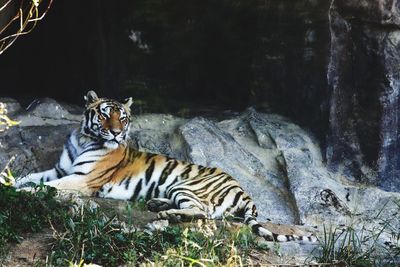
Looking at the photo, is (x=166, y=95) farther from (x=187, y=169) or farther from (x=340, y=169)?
(x=340, y=169)

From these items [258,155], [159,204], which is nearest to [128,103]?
[159,204]

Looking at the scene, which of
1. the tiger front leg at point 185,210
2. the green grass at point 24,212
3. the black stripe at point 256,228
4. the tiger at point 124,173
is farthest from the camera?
the tiger at point 124,173

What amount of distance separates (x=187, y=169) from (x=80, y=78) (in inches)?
85.0

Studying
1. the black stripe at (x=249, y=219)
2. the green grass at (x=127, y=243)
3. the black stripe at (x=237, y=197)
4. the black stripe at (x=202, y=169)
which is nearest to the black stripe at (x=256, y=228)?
the black stripe at (x=249, y=219)

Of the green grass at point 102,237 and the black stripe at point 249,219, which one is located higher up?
the green grass at point 102,237

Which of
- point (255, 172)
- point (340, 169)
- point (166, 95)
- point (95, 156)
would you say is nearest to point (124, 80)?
point (166, 95)

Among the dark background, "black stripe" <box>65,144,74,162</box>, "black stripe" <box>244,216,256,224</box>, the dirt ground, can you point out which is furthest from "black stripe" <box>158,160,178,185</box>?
the dirt ground

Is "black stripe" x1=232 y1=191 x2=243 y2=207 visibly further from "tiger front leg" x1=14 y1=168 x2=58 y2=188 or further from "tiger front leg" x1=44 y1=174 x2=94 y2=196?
"tiger front leg" x1=14 y1=168 x2=58 y2=188

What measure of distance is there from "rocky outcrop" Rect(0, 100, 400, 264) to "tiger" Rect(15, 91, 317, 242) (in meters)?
0.33

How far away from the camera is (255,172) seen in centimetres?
941

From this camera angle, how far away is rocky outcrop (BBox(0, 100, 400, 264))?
29.2 feet

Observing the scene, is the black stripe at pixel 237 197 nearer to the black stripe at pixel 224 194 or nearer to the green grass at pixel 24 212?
the black stripe at pixel 224 194

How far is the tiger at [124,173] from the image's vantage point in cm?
873

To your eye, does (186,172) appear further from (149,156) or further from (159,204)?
(159,204)
